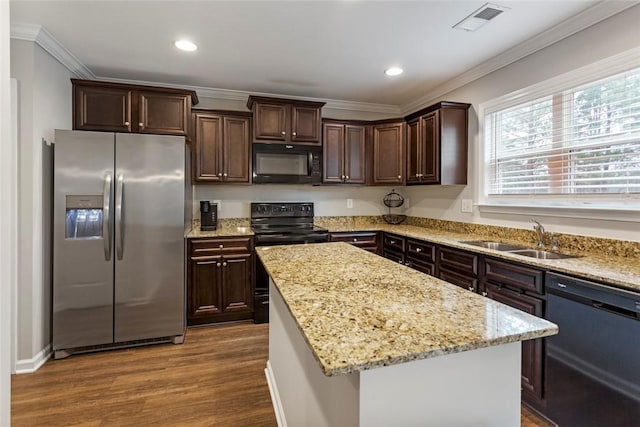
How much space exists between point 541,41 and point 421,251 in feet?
6.44

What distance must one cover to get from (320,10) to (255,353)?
8.76ft

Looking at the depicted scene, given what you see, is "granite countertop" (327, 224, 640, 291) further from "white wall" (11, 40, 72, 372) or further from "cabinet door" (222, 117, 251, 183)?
"white wall" (11, 40, 72, 372)

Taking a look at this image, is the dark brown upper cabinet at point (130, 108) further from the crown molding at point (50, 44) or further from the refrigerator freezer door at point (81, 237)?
the refrigerator freezer door at point (81, 237)

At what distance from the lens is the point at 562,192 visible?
249 cm

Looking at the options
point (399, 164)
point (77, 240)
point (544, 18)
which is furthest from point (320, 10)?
point (77, 240)

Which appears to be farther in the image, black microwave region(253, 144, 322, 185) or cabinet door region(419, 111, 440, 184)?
black microwave region(253, 144, 322, 185)

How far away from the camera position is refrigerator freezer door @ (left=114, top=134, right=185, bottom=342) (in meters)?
2.76

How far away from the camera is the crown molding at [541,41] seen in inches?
82.9


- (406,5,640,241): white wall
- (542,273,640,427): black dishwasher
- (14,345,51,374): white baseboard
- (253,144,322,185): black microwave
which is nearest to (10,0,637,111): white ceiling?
(406,5,640,241): white wall

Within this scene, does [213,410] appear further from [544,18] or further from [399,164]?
[544,18]

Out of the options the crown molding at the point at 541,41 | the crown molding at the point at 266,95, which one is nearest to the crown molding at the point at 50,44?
the crown molding at the point at 266,95

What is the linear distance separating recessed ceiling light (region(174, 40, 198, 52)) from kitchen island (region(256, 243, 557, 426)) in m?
2.30

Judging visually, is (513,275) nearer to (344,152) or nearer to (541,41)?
(541,41)

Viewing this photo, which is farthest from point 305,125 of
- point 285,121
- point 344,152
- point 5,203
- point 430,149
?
point 5,203
